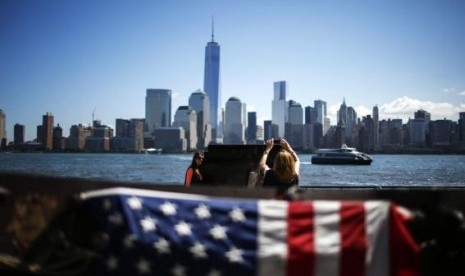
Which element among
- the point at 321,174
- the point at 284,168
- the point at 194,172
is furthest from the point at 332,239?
the point at 321,174

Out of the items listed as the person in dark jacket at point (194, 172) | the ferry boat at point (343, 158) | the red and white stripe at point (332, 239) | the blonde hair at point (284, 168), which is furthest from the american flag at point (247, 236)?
the ferry boat at point (343, 158)

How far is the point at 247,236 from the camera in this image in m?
4.14

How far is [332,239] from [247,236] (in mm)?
849

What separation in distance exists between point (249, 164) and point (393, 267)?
279 inches

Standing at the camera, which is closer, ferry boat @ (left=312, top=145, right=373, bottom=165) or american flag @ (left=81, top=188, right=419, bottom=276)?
american flag @ (left=81, top=188, right=419, bottom=276)

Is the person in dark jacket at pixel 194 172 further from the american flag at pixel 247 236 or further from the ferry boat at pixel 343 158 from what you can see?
the ferry boat at pixel 343 158

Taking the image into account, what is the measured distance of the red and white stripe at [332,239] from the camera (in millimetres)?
4016

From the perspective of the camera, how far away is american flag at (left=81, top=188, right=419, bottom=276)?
404 cm

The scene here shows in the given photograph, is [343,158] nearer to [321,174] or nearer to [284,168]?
[321,174]

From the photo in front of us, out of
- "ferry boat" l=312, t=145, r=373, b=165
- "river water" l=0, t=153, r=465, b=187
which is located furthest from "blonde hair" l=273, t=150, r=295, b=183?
"ferry boat" l=312, t=145, r=373, b=165

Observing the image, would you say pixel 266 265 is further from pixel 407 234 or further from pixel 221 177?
pixel 221 177

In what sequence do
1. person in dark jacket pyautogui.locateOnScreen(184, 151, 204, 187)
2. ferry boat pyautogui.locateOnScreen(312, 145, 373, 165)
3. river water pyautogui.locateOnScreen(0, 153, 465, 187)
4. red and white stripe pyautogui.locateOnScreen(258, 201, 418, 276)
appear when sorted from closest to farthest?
1. red and white stripe pyautogui.locateOnScreen(258, 201, 418, 276)
2. person in dark jacket pyautogui.locateOnScreen(184, 151, 204, 187)
3. river water pyautogui.locateOnScreen(0, 153, 465, 187)
4. ferry boat pyautogui.locateOnScreen(312, 145, 373, 165)

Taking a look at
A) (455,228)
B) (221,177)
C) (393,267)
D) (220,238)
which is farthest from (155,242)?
(221,177)

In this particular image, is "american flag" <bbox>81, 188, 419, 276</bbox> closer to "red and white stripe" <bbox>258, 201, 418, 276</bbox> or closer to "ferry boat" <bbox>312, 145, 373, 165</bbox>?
"red and white stripe" <bbox>258, 201, 418, 276</bbox>
